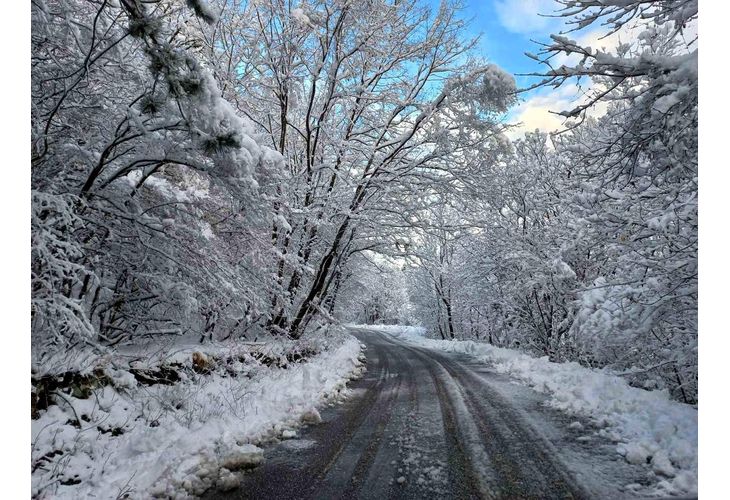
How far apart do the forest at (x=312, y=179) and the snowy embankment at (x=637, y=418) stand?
3.06ft

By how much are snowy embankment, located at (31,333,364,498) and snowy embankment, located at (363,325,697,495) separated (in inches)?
168

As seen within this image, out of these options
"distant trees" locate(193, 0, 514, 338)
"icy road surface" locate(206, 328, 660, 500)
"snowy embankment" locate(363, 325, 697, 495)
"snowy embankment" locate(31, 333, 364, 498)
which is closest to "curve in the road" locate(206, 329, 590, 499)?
"icy road surface" locate(206, 328, 660, 500)

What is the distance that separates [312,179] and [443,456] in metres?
8.41

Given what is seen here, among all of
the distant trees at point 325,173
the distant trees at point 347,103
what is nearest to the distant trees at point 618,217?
the distant trees at point 325,173

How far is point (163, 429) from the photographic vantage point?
4410 millimetres

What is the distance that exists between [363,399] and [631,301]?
538 cm

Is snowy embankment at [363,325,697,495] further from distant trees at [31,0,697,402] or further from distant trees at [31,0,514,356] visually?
distant trees at [31,0,514,356]

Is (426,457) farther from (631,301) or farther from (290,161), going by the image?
(290,161)

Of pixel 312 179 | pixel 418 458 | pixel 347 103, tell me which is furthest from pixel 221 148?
pixel 347 103

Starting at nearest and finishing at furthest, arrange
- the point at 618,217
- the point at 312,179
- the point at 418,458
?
the point at 418,458 < the point at 618,217 < the point at 312,179

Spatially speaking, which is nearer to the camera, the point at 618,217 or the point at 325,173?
the point at 618,217

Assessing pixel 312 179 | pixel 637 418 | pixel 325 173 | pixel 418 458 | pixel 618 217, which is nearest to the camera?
pixel 418 458

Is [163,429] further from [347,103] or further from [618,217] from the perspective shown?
[347,103]

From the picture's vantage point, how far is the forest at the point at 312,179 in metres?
3.96
